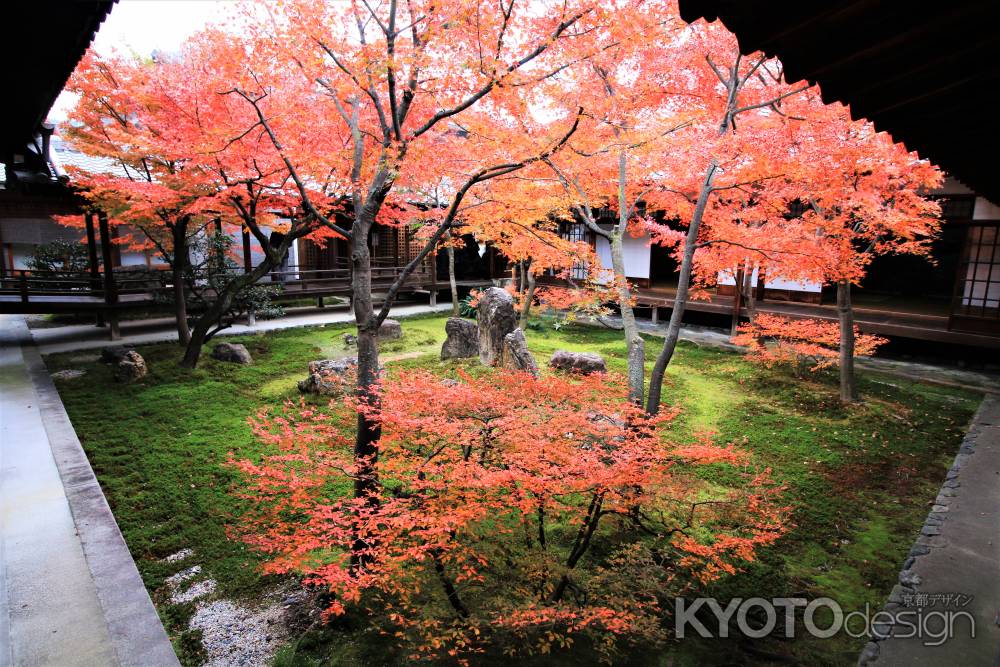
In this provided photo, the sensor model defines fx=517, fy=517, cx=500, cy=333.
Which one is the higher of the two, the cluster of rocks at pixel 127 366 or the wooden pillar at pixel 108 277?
the wooden pillar at pixel 108 277

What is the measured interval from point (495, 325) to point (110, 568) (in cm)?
878

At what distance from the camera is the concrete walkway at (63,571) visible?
3852mm

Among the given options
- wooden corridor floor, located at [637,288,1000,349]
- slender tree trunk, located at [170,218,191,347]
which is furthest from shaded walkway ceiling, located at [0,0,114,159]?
wooden corridor floor, located at [637,288,1000,349]

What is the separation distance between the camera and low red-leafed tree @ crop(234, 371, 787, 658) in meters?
4.28

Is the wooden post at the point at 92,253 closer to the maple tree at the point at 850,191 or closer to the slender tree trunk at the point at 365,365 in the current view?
the slender tree trunk at the point at 365,365

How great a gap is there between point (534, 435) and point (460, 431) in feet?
2.39

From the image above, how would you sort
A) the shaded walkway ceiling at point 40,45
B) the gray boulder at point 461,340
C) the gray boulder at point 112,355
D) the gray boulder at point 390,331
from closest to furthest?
the shaded walkway ceiling at point 40,45, the gray boulder at point 112,355, the gray boulder at point 461,340, the gray boulder at point 390,331

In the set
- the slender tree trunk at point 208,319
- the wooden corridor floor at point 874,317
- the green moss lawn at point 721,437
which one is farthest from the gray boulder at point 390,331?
the wooden corridor floor at point 874,317

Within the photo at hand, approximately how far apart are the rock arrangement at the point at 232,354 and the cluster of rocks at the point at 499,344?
4719mm

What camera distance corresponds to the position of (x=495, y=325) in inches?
491

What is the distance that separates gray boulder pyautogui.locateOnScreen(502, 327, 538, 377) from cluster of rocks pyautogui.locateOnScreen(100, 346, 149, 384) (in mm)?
7870

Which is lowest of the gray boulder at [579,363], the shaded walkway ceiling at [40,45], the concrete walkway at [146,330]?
the gray boulder at [579,363]

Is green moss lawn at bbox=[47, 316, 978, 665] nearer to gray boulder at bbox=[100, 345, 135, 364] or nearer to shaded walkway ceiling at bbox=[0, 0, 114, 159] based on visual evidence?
gray boulder at bbox=[100, 345, 135, 364]

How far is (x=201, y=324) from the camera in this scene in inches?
453
